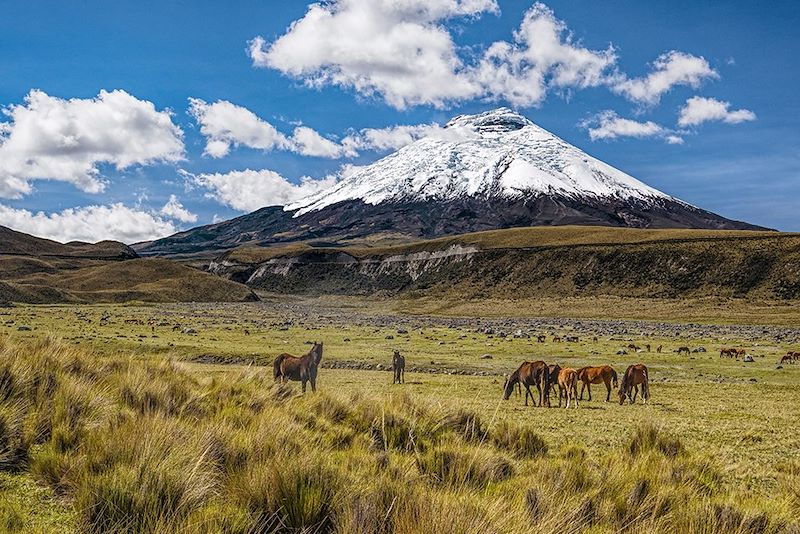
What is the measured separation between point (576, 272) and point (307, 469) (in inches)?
4511

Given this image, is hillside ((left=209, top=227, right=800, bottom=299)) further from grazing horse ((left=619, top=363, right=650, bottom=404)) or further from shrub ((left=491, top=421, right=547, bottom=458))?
shrub ((left=491, top=421, right=547, bottom=458))

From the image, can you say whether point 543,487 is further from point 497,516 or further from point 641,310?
point 641,310

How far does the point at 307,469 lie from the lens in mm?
5375

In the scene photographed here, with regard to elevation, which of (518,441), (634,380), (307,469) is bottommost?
(634,380)

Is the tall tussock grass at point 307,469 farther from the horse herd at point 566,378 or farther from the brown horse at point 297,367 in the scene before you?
the brown horse at point 297,367

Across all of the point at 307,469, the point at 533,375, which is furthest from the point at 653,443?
the point at 533,375

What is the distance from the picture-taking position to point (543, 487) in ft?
21.1

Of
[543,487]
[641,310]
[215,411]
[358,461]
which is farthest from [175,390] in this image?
[641,310]

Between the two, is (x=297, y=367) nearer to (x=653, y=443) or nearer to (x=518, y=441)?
(x=518, y=441)

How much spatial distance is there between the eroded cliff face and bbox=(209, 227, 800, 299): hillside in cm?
18

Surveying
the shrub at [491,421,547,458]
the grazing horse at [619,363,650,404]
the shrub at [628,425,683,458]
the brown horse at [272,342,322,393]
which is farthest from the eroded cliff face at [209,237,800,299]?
the shrub at [491,421,547,458]

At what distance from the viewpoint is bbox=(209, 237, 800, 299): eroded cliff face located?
9431 centimetres

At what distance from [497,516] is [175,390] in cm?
647

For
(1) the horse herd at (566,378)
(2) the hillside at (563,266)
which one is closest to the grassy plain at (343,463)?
(1) the horse herd at (566,378)
